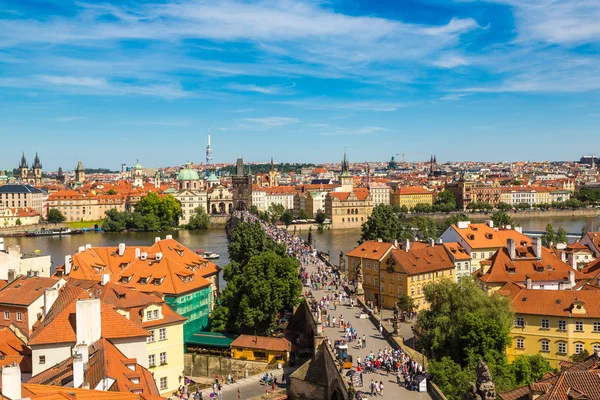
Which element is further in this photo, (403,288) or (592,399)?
(403,288)

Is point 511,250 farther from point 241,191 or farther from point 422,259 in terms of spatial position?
point 241,191

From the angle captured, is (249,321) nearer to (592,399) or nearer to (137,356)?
(137,356)

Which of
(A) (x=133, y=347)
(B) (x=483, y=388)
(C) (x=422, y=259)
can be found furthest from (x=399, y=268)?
(B) (x=483, y=388)

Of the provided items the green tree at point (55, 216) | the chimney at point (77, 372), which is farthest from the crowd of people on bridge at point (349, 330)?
the green tree at point (55, 216)

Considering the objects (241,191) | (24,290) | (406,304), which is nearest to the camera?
(24,290)

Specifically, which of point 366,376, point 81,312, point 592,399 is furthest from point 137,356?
point 592,399

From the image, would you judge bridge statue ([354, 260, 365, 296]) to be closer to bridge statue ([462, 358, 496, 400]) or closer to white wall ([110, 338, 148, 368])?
white wall ([110, 338, 148, 368])
